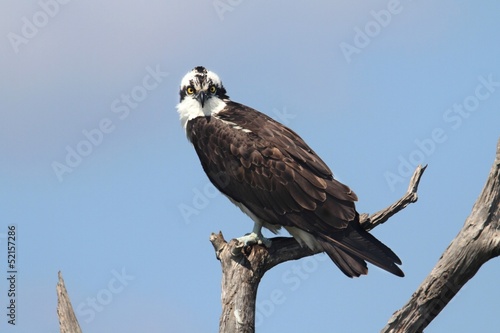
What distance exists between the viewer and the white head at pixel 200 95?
12.1m

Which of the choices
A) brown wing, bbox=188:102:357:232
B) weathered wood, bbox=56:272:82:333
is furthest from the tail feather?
weathered wood, bbox=56:272:82:333

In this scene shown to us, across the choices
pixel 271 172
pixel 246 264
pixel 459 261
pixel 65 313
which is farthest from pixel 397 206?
pixel 65 313

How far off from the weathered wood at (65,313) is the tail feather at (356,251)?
339cm

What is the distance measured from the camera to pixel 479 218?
30.3 feet

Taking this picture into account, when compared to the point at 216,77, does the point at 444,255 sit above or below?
below

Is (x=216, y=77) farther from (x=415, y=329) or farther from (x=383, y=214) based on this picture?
(x=415, y=329)

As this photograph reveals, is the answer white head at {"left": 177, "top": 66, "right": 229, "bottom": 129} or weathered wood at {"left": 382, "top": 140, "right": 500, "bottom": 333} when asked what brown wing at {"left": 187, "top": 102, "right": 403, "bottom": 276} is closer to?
white head at {"left": 177, "top": 66, "right": 229, "bottom": 129}

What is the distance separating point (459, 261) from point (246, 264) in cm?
280

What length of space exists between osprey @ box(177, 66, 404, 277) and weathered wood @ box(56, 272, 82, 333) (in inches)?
95.2

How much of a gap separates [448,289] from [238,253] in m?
2.77

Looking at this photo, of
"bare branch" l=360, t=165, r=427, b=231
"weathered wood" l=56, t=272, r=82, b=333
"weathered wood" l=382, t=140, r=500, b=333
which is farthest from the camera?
"bare branch" l=360, t=165, r=427, b=231

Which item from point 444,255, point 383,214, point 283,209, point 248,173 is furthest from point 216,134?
point 444,255

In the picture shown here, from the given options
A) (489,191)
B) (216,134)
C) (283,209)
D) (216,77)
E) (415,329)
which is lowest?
(415,329)

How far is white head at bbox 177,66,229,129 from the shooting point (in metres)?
12.1
